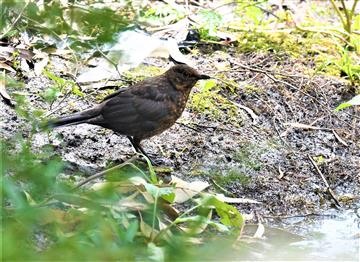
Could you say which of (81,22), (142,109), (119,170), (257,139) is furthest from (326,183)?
(81,22)

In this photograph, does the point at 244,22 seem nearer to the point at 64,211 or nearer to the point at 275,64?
the point at 275,64

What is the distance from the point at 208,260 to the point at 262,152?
3.89 m

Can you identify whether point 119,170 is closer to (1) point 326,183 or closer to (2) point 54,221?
(2) point 54,221

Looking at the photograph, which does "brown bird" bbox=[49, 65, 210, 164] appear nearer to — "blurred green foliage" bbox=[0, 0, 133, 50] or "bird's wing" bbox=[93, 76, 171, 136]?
"bird's wing" bbox=[93, 76, 171, 136]

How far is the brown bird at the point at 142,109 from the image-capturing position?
14.9 feet

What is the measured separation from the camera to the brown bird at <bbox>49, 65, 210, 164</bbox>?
14.9 ft

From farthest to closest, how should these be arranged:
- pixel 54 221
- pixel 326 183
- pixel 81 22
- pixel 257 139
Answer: pixel 257 139 < pixel 326 183 < pixel 54 221 < pixel 81 22

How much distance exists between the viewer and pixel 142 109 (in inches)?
182

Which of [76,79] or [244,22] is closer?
[76,79]

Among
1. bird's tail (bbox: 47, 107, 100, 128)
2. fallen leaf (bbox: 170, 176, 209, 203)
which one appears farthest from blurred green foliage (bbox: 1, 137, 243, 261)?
bird's tail (bbox: 47, 107, 100, 128)

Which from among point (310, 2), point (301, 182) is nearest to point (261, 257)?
point (301, 182)

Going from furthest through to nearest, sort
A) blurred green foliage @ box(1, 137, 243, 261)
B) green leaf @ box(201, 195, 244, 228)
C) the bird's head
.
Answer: the bird's head, green leaf @ box(201, 195, 244, 228), blurred green foliage @ box(1, 137, 243, 261)

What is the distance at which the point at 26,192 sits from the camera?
49.8 inches

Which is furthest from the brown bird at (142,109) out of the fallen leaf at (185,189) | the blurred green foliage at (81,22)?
the blurred green foliage at (81,22)
